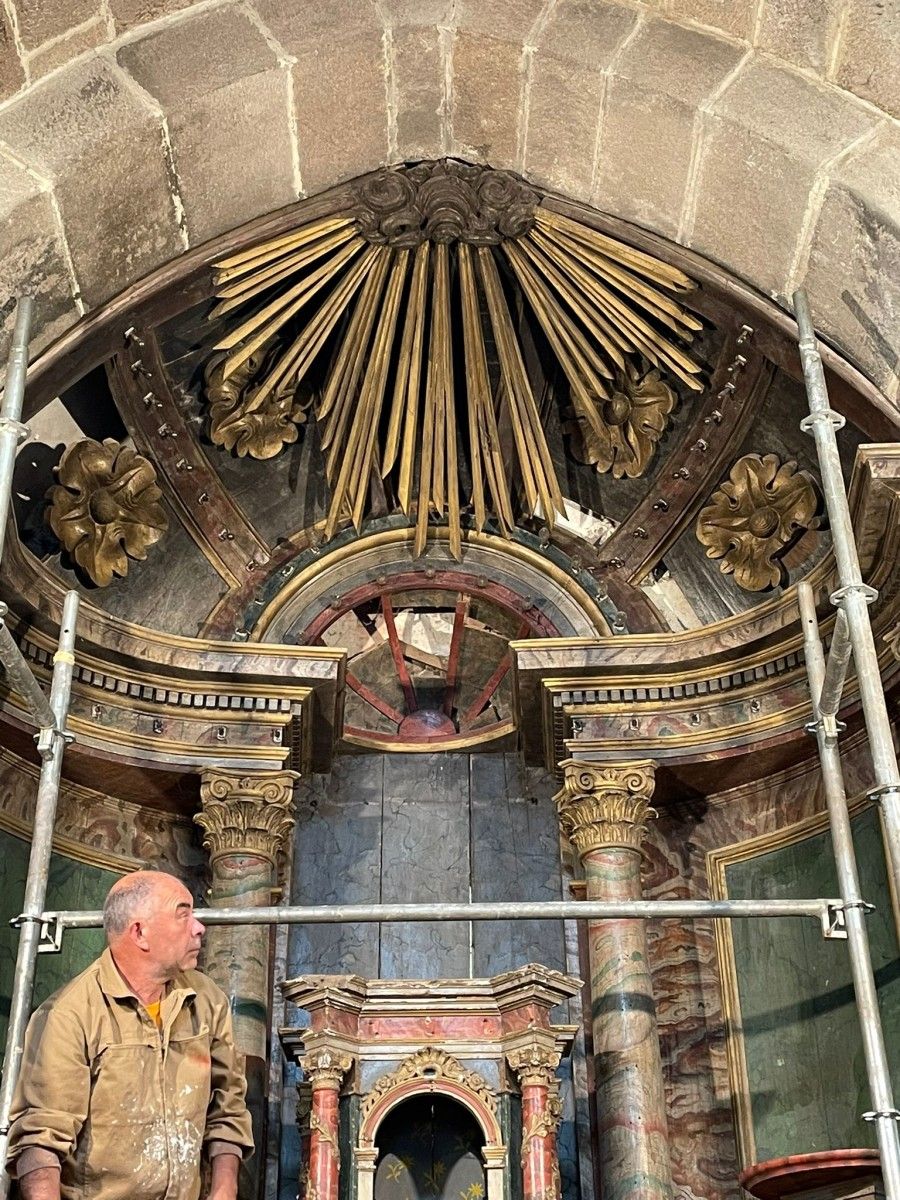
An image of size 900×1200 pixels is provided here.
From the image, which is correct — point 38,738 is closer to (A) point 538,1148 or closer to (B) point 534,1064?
(B) point 534,1064

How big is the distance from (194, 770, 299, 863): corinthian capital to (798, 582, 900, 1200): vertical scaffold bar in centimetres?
312

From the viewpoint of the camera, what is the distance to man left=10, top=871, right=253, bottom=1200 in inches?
169

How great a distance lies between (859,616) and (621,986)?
115 inches

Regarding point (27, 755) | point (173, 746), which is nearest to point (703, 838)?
point (173, 746)

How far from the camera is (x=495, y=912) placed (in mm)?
6293

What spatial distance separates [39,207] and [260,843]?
11.5ft

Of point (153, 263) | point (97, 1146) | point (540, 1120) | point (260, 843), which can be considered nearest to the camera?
point (97, 1146)

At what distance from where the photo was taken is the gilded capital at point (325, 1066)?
731 centimetres

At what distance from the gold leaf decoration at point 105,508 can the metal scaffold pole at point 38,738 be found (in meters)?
1.80

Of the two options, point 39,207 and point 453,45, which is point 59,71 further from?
point 453,45

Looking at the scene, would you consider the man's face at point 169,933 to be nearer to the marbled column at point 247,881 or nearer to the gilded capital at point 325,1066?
the gilded capital at point 325,1066

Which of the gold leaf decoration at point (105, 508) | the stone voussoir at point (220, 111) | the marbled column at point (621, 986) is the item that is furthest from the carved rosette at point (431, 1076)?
the stone voussoir at point (220, 111)

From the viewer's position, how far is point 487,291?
28.8 feet

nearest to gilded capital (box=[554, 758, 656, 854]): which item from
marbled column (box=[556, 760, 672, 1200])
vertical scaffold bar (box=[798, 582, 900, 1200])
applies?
marbled column (box=[556, 760, 672, 1200])
